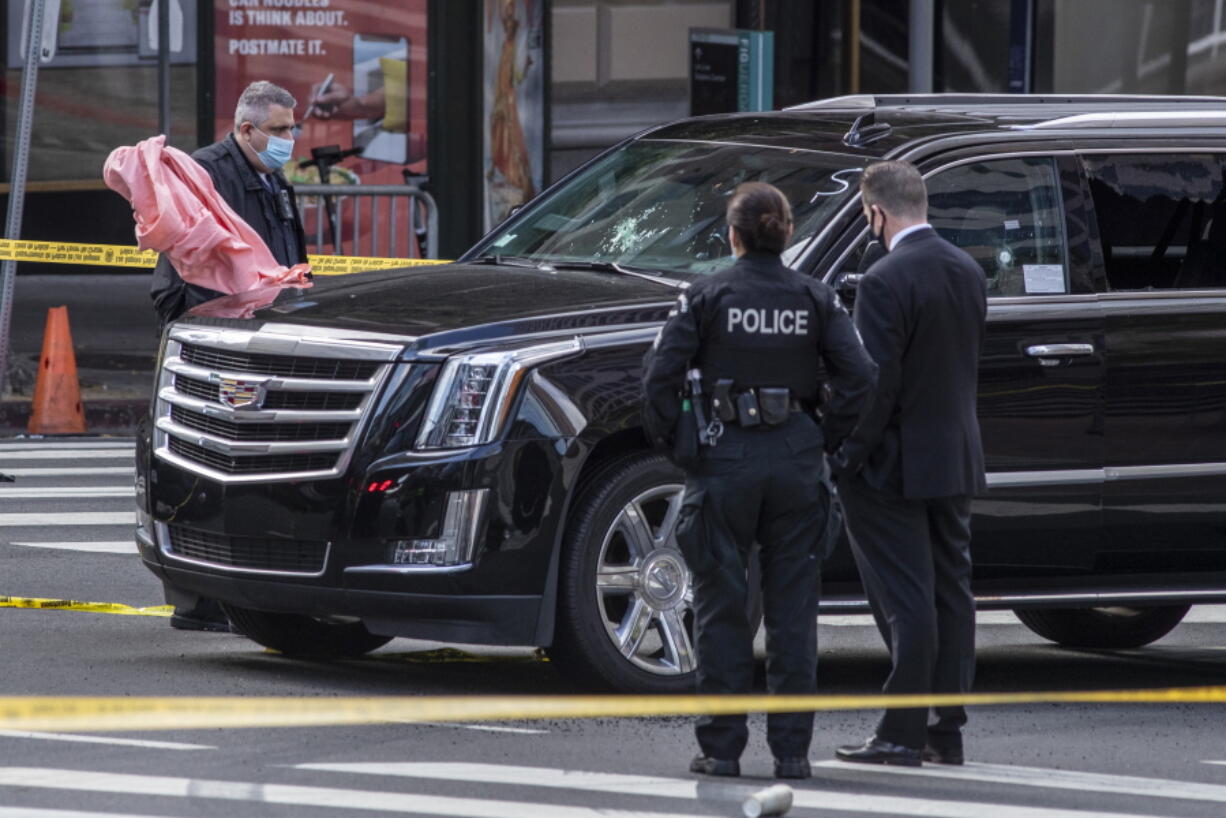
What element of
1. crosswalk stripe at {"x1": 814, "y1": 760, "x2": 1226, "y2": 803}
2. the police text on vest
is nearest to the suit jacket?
the police text on vest

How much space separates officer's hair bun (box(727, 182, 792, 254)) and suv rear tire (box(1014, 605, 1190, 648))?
11.3 ft

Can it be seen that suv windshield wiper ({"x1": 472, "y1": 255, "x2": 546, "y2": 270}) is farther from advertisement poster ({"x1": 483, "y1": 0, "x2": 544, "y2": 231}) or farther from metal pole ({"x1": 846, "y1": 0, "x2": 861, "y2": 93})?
metal pole ({"x1": 846, "y1": 0, "x2": 861, "y2": 93})

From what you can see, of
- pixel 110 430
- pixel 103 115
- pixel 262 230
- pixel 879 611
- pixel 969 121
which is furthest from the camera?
pixel 103 115

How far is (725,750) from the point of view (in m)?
6.54

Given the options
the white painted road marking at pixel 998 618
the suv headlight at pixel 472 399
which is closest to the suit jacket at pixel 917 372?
the suv headlight at pixel 472 399

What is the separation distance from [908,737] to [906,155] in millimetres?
2077

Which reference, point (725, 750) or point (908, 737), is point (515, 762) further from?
point (908, 737)

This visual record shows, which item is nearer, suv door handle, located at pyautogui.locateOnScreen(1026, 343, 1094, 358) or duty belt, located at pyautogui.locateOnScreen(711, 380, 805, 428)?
duty belt, located at pyautogui.locateOnScreen(711, 380, 805, 428)

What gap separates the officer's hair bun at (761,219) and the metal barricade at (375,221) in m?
9.81

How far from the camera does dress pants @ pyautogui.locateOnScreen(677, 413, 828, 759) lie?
645 centimetres

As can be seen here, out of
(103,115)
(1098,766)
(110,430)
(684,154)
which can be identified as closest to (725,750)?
(1098,766)

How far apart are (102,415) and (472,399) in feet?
28.8

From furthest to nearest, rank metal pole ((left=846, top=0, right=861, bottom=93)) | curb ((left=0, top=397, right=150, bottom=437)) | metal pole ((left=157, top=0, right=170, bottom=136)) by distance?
metal pole ((left=846, top=0, right=861, bottom=93)) → metal pole ((left=157, top=0, right=170, bottom=136)) → curb ((left=0, top=397, right=150, bottom=437))

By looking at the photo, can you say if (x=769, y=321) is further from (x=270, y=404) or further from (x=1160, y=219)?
(x=1160, y=219)
